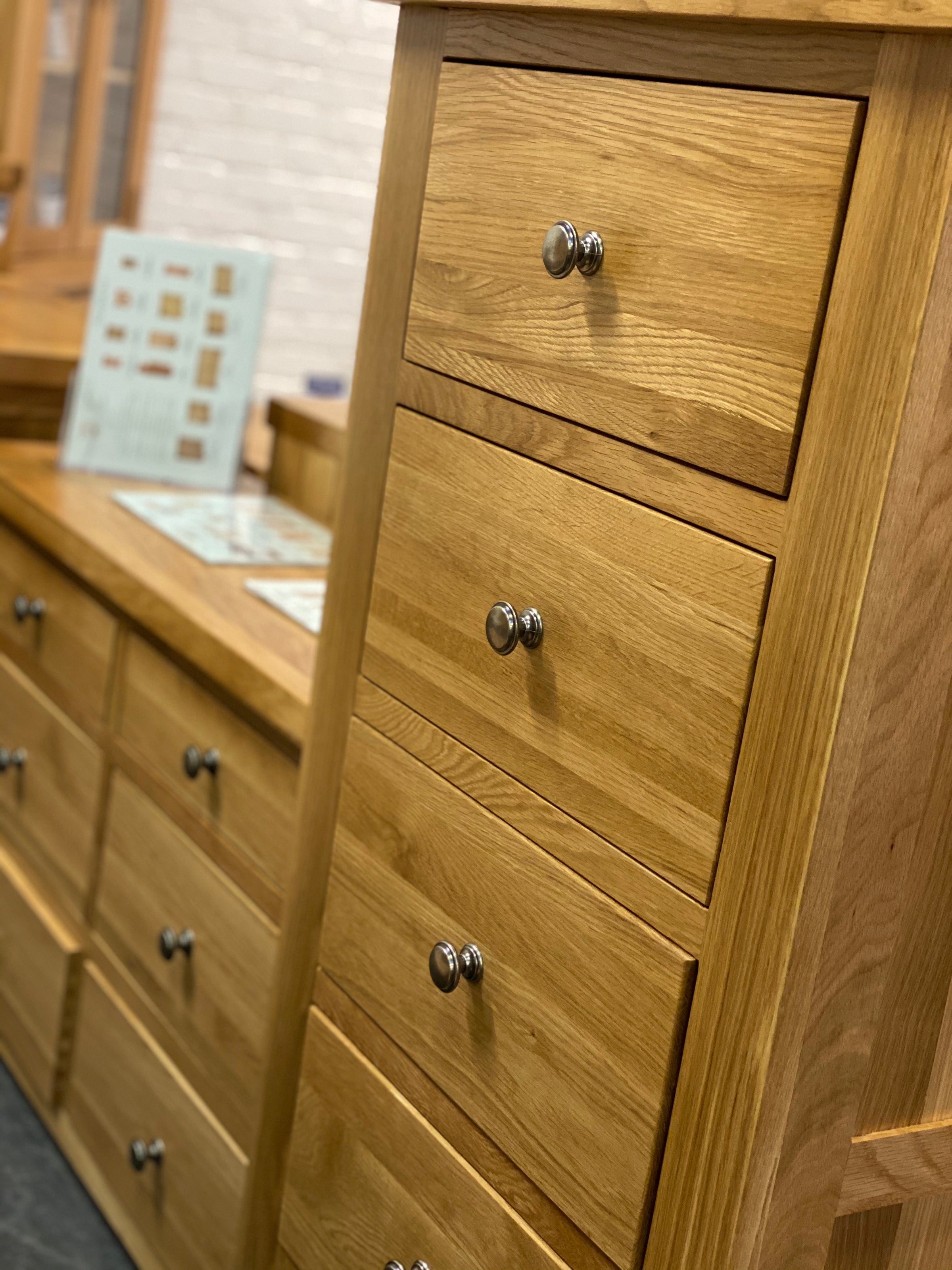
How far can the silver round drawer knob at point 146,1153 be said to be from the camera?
5.25 feet

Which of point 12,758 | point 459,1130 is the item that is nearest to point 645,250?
point 459,1130

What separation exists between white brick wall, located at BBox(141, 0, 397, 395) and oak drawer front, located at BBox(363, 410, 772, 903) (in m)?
3.61

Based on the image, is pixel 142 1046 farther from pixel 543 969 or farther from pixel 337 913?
pixel 543 969

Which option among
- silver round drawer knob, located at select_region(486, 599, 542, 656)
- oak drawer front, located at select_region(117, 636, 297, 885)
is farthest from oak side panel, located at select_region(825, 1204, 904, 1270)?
oak drawer front, located at select_region(117, 636, 297, 885)

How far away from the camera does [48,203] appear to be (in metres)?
4.14

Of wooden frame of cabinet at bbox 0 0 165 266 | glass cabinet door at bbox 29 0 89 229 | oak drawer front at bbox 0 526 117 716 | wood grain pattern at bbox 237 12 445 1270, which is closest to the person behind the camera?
wood grain pattern at bbox 237 12 445 1270

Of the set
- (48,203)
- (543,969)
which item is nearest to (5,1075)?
(543,969)

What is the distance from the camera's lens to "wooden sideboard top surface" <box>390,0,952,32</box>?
63 cm

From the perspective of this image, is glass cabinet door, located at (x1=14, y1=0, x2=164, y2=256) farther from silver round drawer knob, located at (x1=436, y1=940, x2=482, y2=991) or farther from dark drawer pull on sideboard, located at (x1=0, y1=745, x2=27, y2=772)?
silver round drawer knob, located at (x1=436, y1=940, x2=482, y2=991)

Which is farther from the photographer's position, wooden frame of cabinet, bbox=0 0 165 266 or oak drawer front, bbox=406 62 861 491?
wooden frame of cabinet, bbox=0 0 165 266

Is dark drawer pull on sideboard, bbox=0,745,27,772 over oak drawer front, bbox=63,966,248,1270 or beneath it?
over

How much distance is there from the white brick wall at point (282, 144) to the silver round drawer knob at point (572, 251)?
3.73 m

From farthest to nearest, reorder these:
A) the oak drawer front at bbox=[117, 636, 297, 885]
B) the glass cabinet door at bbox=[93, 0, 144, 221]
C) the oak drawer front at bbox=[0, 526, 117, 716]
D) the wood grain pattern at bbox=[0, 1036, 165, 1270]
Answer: the glass cabinet door at bbox=[93, 0, 144, 221] → the oak drawer front at bbox=[0, 526, 117, 716] → the wood grain pattern at bbox=[0, 1036, 165, 1270] → the oak drawer front at bbox=[117, 636, 297, 885]

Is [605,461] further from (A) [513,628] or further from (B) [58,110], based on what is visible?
(B) [58,110]
